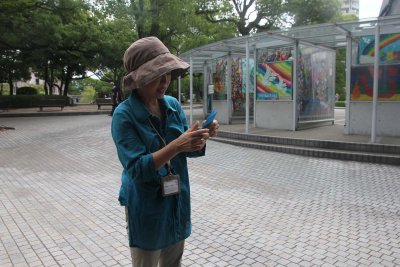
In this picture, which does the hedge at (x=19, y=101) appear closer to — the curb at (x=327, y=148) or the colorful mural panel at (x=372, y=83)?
the curb at (x=327, y=148)

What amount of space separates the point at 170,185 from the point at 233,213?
3.46 metres

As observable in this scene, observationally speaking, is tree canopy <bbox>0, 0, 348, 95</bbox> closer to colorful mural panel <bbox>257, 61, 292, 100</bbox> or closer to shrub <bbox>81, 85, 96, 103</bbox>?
colorful mural panel <bbox>257, 61, 292, 100</bbox>

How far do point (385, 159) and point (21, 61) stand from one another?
2640cm

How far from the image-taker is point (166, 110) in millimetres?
2090

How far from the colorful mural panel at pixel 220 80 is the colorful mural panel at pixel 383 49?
5.97 m

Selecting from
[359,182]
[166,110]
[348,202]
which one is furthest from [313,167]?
[166,110]

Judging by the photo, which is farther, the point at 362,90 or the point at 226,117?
the point at 226,117

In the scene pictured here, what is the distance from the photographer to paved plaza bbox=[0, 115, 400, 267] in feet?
12.8

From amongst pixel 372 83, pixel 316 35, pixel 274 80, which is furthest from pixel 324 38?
pixel 372 83

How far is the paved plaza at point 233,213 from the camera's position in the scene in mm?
3912

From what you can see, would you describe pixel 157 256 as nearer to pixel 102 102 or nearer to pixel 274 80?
pixel 274 80

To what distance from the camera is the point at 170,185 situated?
1.94 m

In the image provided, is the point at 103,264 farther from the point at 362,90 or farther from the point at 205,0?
the point at 205,0

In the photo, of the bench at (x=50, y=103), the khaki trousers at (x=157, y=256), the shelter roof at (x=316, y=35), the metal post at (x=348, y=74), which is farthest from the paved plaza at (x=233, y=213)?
the bench at (x=50, y=103)
